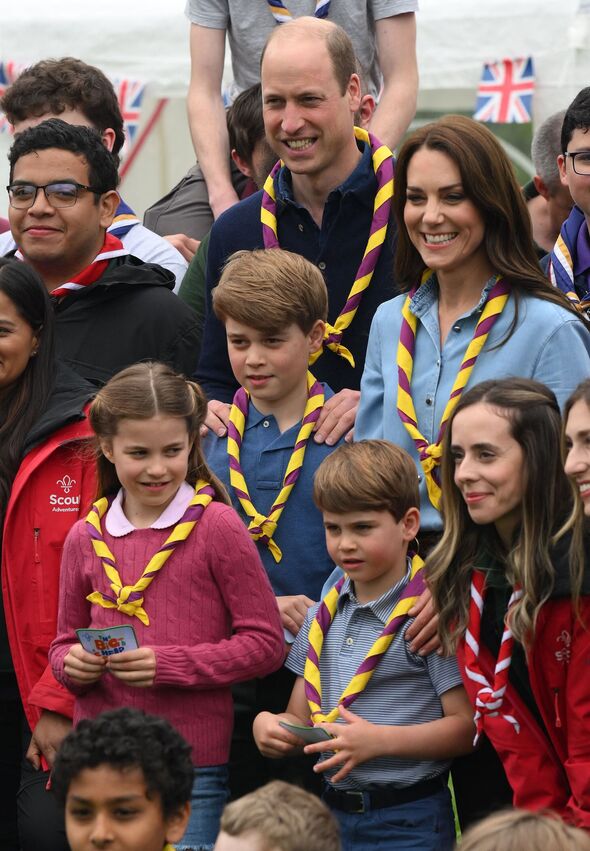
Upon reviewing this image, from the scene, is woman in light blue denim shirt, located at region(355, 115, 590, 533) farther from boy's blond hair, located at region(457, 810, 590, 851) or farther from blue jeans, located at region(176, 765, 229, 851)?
boy's blond hair, located at region(457, 810, 590, 851)

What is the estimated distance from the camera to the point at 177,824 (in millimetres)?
4133

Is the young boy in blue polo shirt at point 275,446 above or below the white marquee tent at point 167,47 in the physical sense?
below

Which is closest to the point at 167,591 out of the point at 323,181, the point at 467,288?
the point at 467,288

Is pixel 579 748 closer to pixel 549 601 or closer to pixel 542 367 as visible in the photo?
pixel 549 601

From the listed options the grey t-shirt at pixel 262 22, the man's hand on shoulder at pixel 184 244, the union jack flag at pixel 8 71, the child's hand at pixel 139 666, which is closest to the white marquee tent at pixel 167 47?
the union jack flag at pixel 8 71

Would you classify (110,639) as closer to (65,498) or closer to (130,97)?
A: (65,498)

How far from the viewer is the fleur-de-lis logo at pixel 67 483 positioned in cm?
509

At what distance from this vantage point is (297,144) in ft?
18.5

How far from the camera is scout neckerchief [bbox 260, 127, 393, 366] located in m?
5.43

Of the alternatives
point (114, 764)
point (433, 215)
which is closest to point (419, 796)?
point (114, 764)

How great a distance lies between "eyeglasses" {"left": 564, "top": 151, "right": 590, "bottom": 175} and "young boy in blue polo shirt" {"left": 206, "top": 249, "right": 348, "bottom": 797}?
997 mm

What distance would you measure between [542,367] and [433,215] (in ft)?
1.90

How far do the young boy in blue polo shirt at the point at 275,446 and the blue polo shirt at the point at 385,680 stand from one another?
0.82 feet

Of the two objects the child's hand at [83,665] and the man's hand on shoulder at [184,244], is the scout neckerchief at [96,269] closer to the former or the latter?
the man's hand on shoulder at [184,244]
